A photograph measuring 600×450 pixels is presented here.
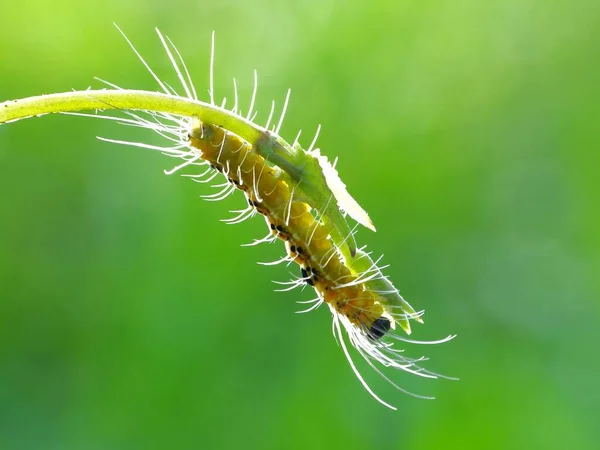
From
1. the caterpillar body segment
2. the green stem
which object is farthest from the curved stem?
the caterpillar body segment

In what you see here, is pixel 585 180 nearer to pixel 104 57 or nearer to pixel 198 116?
pixel 104 57

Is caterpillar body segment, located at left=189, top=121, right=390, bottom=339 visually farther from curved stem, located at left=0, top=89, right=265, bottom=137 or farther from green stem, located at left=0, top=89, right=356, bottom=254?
curved stem, located at left=0, top=89, right=265, bottom=137

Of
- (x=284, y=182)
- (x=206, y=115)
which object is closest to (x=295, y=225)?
(x=284, y=182)

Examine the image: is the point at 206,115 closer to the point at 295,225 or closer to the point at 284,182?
the point at 284,182

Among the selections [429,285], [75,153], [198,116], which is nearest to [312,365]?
[429,285]

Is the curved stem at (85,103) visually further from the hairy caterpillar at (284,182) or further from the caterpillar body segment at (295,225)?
the caterpillar body segment at (295,225)

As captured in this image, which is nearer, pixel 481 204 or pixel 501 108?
pixel 481 204

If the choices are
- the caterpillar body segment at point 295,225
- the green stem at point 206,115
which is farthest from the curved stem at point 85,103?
the caterpillar body segment at point 295,225

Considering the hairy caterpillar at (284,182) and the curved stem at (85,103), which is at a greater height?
the hairy caterpillar at (284,182)
